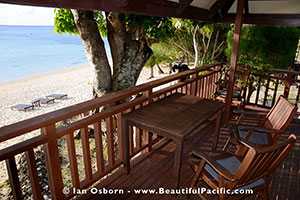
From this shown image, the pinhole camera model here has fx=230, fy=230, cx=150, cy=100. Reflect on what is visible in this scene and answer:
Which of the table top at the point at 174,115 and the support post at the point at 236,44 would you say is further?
the support post at the point at 236,44

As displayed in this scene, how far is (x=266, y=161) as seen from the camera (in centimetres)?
170

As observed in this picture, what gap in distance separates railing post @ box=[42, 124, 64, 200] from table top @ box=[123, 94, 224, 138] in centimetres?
75

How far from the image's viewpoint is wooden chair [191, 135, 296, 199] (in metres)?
1.61

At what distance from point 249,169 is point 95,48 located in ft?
13.7

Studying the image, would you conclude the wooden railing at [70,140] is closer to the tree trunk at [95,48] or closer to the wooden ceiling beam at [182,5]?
the wooden ceiling beam at [182,5]

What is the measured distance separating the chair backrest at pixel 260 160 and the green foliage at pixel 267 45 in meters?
5.55

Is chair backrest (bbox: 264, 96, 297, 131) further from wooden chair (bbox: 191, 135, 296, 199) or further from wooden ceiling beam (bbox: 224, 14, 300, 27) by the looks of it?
wooden ceiling beam (bbox: 224, 14, 300, 27)

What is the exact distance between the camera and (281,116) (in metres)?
2.53

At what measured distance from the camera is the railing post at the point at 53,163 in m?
1.73

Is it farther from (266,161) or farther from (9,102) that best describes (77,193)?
(9,102)

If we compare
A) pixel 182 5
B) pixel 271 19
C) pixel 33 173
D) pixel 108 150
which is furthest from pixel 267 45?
pixel 33 173

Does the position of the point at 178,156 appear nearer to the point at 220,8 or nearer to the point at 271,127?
the point at 271,127

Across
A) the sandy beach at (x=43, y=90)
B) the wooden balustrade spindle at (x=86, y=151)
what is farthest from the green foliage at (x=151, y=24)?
the sandy beach at (x=43, y=90)

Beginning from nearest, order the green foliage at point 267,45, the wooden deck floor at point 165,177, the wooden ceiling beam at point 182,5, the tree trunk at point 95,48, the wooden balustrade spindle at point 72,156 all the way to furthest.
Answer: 1. the wooden balustrade spindle at point 72,156
2. the wooden deck floor at point 165,177
3. the wooden ceiling beam at point 182,5
4. the tree trunk at point 95,48
5. the green foliage at point 267,45
